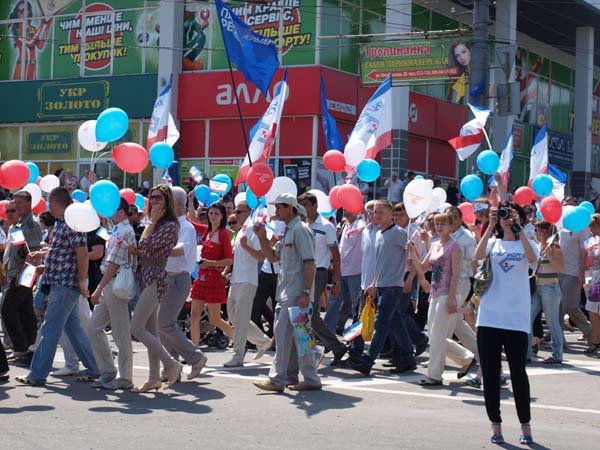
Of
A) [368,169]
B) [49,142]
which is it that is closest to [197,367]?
[368,169]

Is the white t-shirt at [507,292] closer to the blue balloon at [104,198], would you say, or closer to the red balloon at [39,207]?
the blue balloon at [104,198]

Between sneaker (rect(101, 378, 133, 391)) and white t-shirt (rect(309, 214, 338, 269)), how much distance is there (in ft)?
10.1

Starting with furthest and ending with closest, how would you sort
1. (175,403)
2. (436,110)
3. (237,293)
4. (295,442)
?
(436,110)
(237,293)
(175,403)
(295,442)

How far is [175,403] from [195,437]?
175cm

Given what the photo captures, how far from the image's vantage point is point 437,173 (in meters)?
35.8

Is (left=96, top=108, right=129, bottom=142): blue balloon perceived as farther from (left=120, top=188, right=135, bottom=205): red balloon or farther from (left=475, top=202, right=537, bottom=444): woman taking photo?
(left=475, top=202, right=537, bottom=444): woman taking photo

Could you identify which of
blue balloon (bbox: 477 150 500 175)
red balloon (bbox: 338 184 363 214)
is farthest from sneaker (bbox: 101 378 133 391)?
blue balloon (bbox: 477 150 500 175)

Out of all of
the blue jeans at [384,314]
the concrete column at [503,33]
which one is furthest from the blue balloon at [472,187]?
the concrete column at [503,33]

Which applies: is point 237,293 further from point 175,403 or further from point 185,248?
point 175,403

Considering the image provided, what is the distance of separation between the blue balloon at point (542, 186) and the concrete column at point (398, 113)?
13.8m

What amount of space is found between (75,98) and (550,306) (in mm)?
23656

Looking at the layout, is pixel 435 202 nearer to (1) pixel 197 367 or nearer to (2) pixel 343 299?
(2) pixel 343 299

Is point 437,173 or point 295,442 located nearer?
point 295,442

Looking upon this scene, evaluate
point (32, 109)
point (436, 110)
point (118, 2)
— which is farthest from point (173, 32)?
point (436, 110)
